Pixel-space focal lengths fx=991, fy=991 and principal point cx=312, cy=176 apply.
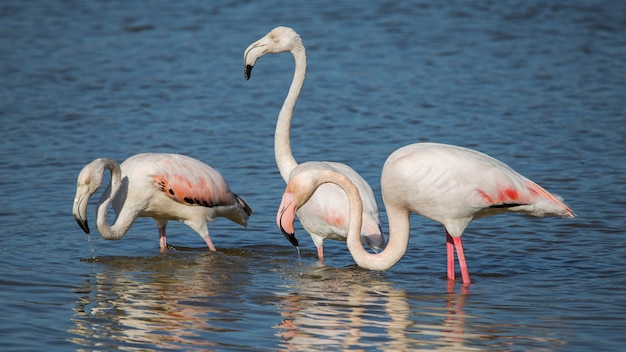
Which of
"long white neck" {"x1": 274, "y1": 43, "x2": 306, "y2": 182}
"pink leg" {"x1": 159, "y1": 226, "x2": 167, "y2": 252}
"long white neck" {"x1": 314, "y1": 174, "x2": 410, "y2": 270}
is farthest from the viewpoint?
"pink leg" {"x1": 159, "y1": 226, "x2": 167, "y2": 252}

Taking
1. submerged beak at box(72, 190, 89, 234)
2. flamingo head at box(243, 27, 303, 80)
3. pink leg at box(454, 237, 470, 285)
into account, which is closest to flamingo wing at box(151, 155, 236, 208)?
submerged beak at box(72, 190, 89, 234)

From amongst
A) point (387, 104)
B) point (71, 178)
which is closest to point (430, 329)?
point (71, 178)

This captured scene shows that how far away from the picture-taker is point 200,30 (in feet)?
61.1

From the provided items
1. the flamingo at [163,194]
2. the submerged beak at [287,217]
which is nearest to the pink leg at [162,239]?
the flamingo at [163,194]

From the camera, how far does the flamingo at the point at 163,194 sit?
8.19 m

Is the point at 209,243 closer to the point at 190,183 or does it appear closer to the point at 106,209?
the point at 190,183

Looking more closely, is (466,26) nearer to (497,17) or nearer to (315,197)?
(497,17)

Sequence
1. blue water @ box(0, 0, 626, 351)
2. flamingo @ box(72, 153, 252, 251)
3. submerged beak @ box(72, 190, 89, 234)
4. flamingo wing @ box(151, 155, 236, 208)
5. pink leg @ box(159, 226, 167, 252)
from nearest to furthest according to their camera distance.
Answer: blue water @ box(0, 0, 626, 351)
submerged beak @ box(72, 190, 89, 234)
flamingo @ box(72, 153, 252, 251)
flamingo wing @ box(151, 155, 236, 208)
pink leg @ box(159, 226, 167, 252)

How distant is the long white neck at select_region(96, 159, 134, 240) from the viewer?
8023 mm

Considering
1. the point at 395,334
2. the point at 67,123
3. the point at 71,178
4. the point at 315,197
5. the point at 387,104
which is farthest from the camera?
the point at 387,104

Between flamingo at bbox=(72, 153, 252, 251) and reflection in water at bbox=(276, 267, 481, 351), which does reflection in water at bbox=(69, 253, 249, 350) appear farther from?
reflection in water at bbox=(276, 267, 481, 351)

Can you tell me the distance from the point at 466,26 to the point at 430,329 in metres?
12.7

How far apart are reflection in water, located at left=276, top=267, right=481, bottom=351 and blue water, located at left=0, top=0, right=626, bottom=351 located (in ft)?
0.08

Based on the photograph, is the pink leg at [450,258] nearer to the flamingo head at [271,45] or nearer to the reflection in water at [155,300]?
the reflection in water at [155,300]
